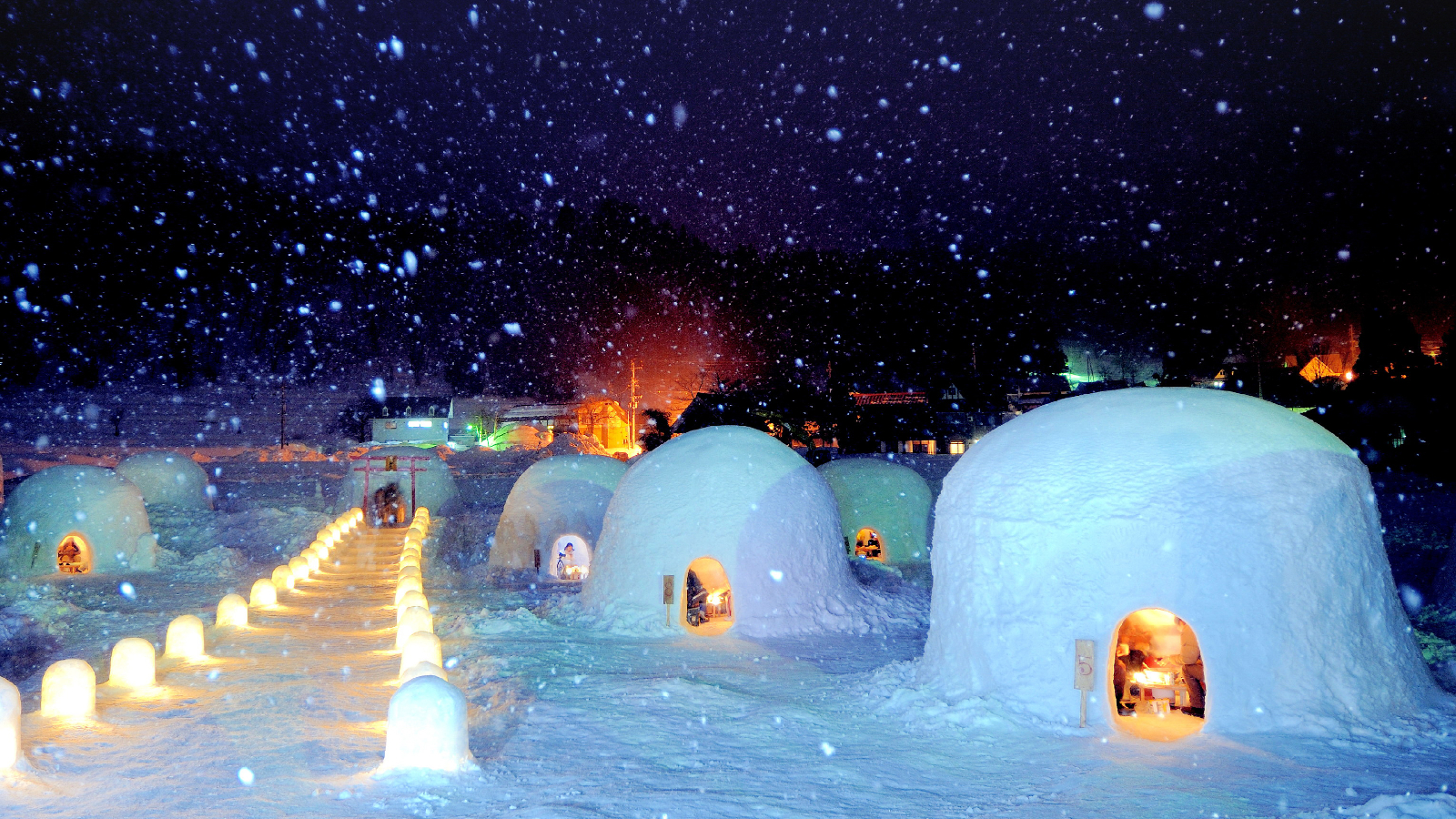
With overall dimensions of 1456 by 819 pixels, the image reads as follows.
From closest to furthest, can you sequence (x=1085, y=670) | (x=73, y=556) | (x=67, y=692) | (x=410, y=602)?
(x=67, y=692)
(x=1085, y=670)
(x=410, y=602)
(x=73, y=556)

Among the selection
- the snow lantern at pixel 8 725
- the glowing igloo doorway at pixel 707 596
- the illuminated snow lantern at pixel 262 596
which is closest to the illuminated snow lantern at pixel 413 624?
the glowing igloo doorway at pixel 707 596

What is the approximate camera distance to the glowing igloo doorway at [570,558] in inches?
757

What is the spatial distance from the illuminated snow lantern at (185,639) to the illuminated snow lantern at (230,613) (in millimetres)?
2109

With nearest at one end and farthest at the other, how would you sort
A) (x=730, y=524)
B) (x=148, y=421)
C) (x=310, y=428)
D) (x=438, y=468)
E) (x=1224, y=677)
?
(x=1224, y=677), (x=730, y=524), (x=438, y=468), (x=148, y=421), (x=310, y=428)

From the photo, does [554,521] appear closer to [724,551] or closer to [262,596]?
[262,596]

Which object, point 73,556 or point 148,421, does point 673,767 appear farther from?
point 148,421

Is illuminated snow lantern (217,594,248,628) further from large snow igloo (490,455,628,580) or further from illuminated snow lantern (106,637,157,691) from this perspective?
large snow igloo (490,455,628,580)

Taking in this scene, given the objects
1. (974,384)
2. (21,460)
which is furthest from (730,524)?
(21,460)

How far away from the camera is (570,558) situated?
19422 millimetres

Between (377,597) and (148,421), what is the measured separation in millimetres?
63352

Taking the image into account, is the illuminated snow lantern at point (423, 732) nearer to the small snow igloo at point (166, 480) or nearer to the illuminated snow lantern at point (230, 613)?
the illuminated snow lantern at point (230, 613)

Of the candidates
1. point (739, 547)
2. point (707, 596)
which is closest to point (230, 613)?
point (707, 596)

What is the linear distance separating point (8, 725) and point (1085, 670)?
839cm

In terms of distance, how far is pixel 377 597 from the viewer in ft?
52.7
